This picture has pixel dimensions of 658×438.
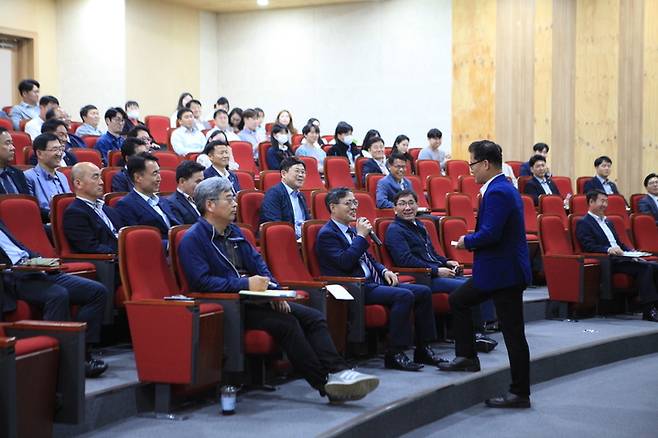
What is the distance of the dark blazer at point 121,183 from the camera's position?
449 centimetres

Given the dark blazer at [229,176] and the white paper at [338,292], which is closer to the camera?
the white paper at [338,292]

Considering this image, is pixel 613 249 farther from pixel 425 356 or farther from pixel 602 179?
pixel 425 356

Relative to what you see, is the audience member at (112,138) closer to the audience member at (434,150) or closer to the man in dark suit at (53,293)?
the man in dark suit at (53,293)

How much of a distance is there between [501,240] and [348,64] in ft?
22.9

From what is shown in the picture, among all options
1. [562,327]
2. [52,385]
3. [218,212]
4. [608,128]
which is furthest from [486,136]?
[52,385]

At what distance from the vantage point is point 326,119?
407 inches

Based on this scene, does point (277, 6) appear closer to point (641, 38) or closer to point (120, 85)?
point (120, 85)

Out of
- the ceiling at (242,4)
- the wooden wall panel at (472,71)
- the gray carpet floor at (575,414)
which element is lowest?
the gray carpet floor at (575,414)

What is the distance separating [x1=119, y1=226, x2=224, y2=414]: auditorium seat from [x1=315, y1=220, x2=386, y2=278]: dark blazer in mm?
821

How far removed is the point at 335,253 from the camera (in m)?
3.93

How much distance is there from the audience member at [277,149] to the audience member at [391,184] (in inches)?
38.3

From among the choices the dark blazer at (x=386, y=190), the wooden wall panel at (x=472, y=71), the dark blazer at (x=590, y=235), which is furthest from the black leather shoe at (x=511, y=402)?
the wooden wall panel at (x=472, y=71)

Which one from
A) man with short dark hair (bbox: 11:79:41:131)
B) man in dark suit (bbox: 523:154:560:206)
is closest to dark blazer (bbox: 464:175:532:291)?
man in dark suit (bbox: 523:154:560:206)

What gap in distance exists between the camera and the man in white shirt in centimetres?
694
